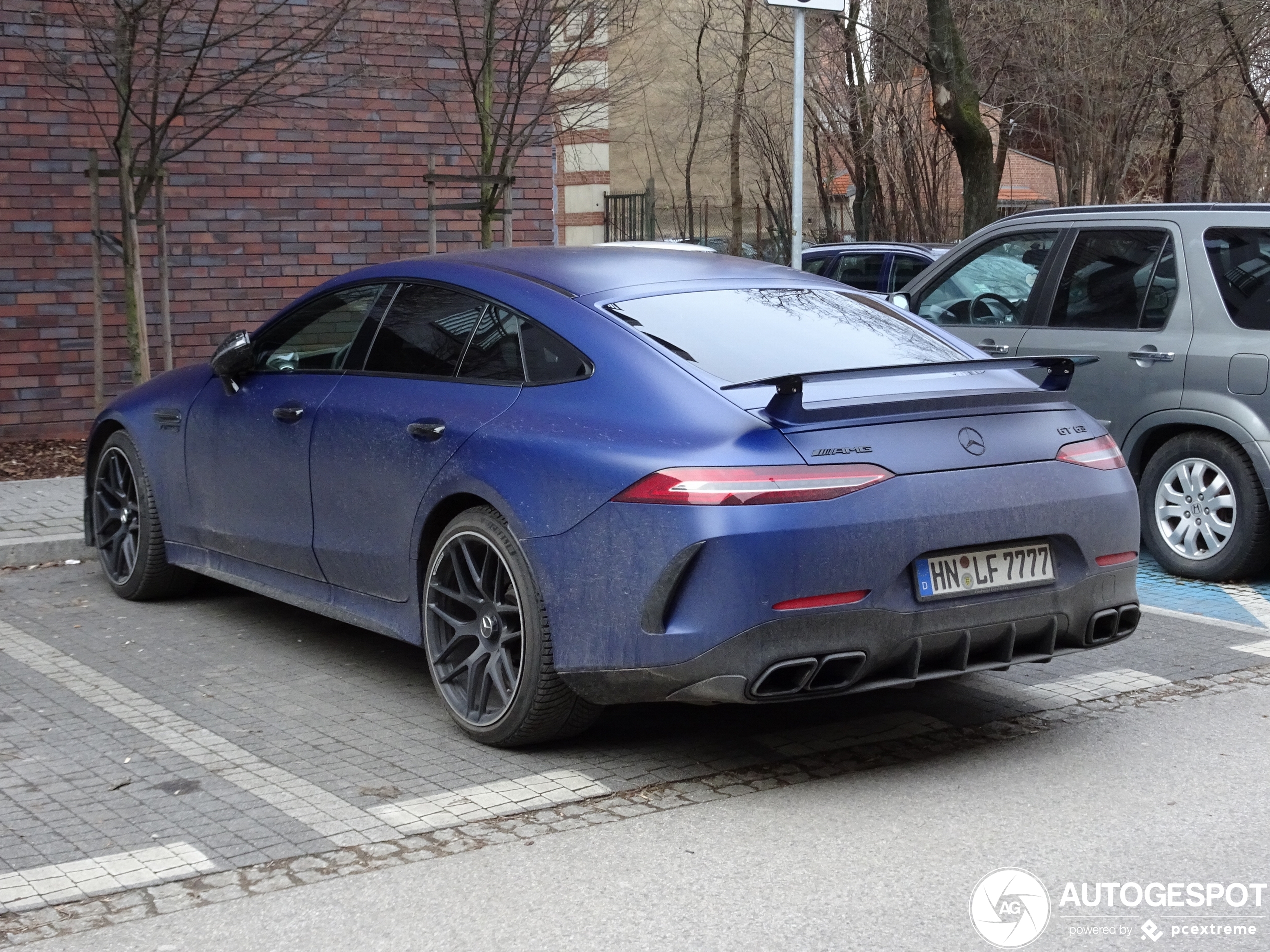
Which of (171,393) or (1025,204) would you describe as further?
(1025,204)

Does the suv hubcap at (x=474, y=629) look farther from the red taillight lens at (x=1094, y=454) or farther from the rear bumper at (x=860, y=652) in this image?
the red taillight lens at (x=1094, y=454)

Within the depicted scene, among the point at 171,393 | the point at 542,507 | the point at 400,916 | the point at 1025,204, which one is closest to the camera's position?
the point at 400,916

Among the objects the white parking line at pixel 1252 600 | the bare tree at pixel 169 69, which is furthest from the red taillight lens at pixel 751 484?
the bare tree at pixel 169 69

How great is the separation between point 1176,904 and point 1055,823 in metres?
0.62

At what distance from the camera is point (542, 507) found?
489cm

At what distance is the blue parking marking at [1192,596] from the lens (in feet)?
24.4

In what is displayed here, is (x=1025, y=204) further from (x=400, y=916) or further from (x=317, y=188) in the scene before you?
(x=400, y=916)

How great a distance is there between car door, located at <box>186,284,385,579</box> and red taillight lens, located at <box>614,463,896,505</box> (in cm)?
199

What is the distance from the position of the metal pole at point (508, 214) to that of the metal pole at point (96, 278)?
3178mm

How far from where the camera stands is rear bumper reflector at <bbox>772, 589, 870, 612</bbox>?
4.48 m

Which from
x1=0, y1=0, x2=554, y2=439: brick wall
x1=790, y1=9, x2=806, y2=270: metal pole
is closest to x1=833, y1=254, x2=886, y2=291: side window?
x1=0, y1=0, x2=554, y2=439: brick wall

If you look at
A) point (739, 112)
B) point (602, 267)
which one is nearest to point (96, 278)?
point (602, 267)

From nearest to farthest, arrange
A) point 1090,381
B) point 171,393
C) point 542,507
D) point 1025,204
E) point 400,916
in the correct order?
point 400,916, point 542,507, point 171,393, point 1090,381, point 1025,204

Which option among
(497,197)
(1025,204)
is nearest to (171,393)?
(497,197)
